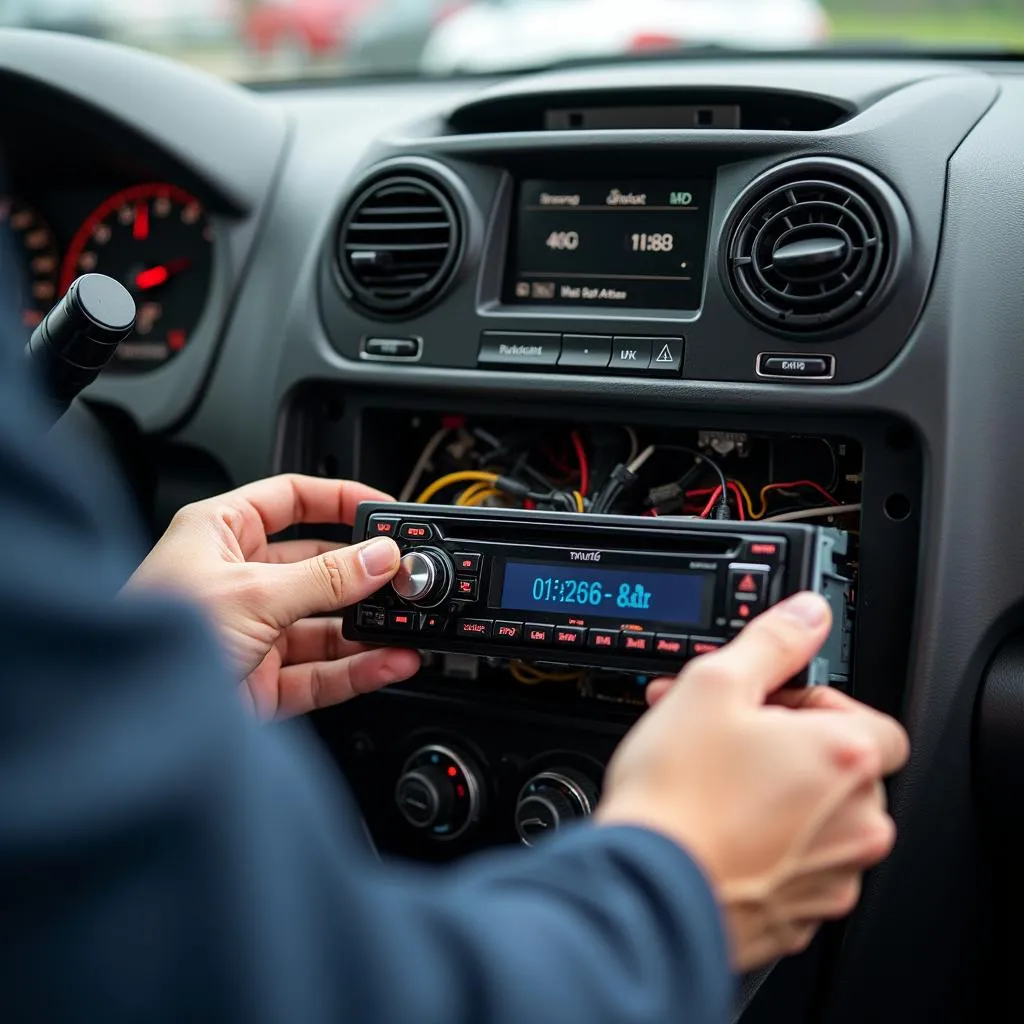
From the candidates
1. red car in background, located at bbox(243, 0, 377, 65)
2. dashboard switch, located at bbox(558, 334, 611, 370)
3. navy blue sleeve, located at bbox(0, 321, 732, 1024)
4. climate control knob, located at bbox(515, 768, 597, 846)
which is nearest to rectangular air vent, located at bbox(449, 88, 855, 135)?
dashboard switch, located at bbox(558, 334, 611, 370)

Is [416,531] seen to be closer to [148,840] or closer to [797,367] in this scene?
[797,367]

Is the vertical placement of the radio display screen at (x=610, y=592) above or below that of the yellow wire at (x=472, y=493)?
below

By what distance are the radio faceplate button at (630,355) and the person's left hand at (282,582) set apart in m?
0.31

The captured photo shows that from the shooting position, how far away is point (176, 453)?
1888mm

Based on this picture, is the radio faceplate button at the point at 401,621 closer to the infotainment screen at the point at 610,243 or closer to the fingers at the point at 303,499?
the fingers at the point at 303,499

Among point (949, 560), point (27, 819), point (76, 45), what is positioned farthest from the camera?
point (76, 45)

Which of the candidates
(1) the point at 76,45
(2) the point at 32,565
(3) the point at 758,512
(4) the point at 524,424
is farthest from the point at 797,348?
(1) the point at 76,45

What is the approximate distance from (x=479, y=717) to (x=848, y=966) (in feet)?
1.58

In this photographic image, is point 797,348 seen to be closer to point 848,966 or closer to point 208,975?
point 848,966

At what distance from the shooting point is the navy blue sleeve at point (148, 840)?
0.52 metres

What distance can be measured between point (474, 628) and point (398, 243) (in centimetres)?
53

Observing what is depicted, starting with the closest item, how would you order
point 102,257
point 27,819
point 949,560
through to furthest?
point 27,819, point 949,560, point 102,257

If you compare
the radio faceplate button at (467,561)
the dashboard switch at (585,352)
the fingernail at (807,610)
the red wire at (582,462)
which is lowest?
the fingernail at (807,610)

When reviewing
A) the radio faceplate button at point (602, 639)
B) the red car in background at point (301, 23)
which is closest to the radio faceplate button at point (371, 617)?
the radio faceplate button at point (602, 639)
